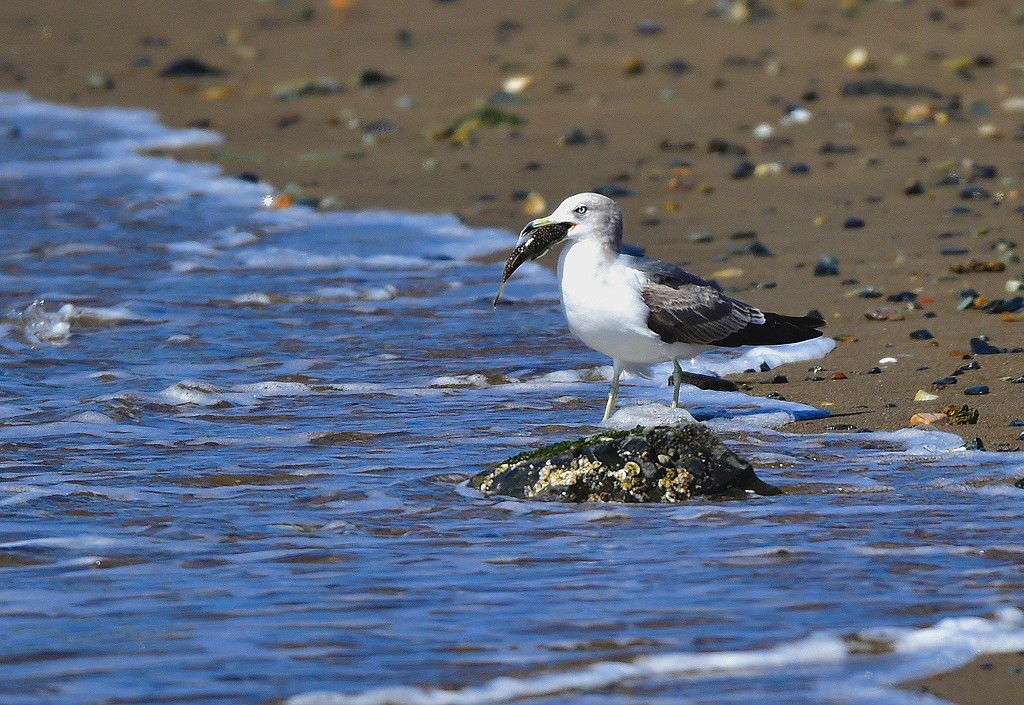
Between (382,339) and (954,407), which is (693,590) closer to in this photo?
(954,407)

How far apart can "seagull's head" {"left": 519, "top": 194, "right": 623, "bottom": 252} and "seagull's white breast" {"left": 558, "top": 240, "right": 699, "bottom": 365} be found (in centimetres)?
4

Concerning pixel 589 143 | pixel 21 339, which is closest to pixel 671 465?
pixel 21 339

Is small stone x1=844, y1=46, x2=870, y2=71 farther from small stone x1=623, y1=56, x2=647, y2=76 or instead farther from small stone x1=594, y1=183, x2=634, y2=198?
small stone x1=594, y1=183, x2=634, y2=198

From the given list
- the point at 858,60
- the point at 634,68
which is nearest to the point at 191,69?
the point at 634,68

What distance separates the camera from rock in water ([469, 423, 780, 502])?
538 cm

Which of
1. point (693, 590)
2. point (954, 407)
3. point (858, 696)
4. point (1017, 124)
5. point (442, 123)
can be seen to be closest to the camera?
point (858, 696)

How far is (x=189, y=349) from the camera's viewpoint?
8164 millimetres

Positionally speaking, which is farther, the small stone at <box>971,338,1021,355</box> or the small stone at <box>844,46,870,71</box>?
the small stone at <box>844,46,870,71</box>

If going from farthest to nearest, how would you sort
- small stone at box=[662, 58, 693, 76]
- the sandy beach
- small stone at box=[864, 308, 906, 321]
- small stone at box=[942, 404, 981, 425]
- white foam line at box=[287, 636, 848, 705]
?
small stone at box=[662, 58, 693, 76], small stone at box=[864, 308, 906, 321], the sandy beach, small stone at box=[942, 404, 981, 425], white foam line at box=[287, 636, 848, 705]

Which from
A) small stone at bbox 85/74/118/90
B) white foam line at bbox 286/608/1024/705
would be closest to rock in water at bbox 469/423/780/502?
white foam line at bbox 286/608/1024/705

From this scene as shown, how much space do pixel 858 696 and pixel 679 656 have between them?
45 cm

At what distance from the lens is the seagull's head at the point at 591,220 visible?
675 centimetres

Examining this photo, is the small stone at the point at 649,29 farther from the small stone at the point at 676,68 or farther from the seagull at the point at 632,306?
the seagull at the point at 632,306

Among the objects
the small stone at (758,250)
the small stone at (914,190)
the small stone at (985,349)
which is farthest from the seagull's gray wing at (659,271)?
the small stone at (914,190)
